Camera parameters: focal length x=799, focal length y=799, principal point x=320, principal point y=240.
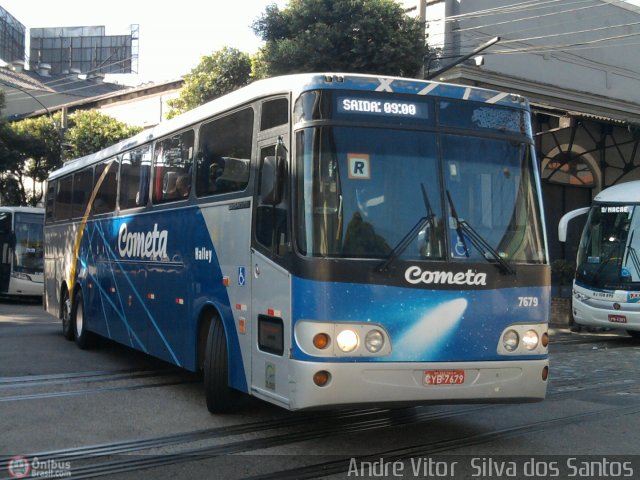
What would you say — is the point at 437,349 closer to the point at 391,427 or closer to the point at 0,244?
the point at 391,427

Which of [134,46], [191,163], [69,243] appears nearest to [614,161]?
[69,243]

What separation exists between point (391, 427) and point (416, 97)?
122 inches

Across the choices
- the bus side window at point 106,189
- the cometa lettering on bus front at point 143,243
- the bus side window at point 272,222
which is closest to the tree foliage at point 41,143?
the bus side window at point 106,189

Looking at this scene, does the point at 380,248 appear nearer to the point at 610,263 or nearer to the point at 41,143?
the point at 610,263

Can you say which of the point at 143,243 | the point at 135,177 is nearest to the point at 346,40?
the point at 135,177

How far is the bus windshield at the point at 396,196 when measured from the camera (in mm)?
6387

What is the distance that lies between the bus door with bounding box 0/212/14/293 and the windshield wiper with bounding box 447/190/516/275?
75.0ft

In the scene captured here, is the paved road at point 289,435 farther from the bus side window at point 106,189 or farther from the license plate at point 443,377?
the bus side window at point 106,189

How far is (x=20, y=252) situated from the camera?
2658cm

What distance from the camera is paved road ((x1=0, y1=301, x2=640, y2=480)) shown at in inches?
245

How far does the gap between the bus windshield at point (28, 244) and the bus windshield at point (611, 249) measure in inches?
699

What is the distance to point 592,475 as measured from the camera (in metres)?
6.08

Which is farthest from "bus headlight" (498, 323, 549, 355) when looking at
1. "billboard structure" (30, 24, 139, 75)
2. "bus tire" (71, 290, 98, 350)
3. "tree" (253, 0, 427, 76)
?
"billboard structure" (30, 24, 139, 75)

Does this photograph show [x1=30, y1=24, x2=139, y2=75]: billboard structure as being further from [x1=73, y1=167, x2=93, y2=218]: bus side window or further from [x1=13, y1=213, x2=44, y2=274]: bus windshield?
[x1=73, y1=167, x2=93, y2=218]: bus side window
